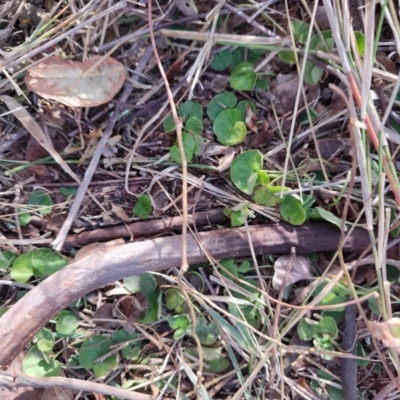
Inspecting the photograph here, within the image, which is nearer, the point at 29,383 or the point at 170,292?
the point at 29,383

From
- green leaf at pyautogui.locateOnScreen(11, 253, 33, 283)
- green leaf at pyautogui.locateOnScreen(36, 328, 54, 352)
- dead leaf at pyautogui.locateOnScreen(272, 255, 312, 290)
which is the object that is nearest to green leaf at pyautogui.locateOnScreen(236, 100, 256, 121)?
dead leaf at pyautogui.locateOnScreen(272, 255, 312, 290)

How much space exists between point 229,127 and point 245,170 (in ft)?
0.53

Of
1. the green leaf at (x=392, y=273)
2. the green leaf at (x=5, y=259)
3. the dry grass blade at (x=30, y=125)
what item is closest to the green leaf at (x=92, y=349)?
the green leaf at (x=5, y=259)

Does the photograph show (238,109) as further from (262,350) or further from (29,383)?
(29,383)

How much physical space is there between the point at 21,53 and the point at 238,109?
0.74 meters

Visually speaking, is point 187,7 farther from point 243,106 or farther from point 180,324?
point 180,324

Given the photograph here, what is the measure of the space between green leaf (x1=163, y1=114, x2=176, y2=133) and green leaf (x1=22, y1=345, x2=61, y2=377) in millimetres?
875

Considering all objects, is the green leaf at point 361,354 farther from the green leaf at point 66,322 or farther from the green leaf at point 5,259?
the green leaf at point 5,259

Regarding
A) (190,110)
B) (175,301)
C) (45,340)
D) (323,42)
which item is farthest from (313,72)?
(45,340)

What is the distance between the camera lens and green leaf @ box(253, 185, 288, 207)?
4.82ft

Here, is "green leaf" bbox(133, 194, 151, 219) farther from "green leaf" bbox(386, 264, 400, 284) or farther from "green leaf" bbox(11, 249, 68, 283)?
"green leaf" bbox(386, 264, 400, 284)

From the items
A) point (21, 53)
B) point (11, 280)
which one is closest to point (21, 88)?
point (21, 53)

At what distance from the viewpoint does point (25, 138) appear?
1.51 meters

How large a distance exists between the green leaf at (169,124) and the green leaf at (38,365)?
875 millimetres
